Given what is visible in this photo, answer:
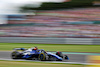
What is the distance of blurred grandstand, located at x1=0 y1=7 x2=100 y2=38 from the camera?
14086mm

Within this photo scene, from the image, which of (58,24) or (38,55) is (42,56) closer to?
(38,55)

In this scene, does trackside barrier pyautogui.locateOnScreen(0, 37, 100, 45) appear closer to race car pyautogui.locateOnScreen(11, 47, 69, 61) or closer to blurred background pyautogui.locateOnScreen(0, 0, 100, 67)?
blurred background pyautogui.locateOnScreen(0, 0, 100, 67)

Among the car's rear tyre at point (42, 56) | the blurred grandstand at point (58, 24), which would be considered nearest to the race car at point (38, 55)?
the car's rear tyre at point (42, 56)

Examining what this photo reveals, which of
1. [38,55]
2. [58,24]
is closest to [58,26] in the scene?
[58,24]

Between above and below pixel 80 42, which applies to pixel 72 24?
above

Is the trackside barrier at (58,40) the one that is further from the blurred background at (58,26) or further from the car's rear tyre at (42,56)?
the car's rear tyre at (42,56)

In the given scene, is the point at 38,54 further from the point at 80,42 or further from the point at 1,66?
the point at 80,42

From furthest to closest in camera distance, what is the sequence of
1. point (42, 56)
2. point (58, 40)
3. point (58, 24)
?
point (58, 24) < point (58, 40) < point (42, 56)

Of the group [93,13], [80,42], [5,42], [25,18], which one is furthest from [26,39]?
[93,13]

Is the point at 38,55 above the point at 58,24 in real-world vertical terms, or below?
below

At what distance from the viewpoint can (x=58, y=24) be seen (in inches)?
611

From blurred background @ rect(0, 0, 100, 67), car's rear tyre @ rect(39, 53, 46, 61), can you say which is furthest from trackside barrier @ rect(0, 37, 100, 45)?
car's rear tyre @ rect(39, 53, 46, 61)

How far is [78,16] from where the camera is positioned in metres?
16.0

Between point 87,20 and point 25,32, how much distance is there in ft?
16.3
